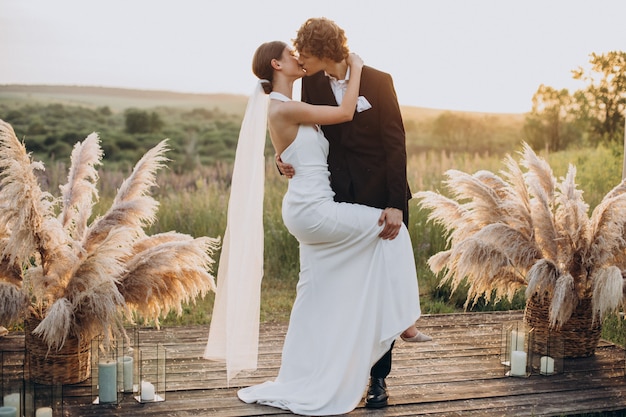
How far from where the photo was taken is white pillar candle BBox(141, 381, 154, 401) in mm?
3795

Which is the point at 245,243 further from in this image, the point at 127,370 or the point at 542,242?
the point at 542,242

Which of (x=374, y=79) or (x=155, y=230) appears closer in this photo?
(x=374, y=79)

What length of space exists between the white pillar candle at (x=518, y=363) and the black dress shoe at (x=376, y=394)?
0.89 m

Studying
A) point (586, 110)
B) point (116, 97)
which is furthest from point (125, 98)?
point (586, 110)

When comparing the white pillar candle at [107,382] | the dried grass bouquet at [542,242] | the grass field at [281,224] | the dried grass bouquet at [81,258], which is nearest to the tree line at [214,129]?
the grass field at [281,224]

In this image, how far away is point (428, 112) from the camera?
Result: 64.5 ft

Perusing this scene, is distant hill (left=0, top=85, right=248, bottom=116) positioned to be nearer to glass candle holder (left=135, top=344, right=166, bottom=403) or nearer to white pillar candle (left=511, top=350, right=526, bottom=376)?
glass candle holder (left=135, top=344, right=166, bottom=403)

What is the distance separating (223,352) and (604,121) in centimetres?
1080

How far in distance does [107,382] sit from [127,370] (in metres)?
0.15

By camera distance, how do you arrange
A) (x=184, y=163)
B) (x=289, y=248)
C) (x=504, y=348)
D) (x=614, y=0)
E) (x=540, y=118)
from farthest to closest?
(x=184, y=163) → (x=540, y=118) → (x=614, y=0) → (x=289, y=248) → (x=504, y=348)

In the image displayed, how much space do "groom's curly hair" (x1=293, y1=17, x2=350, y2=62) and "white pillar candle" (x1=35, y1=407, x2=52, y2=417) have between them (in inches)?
77.8

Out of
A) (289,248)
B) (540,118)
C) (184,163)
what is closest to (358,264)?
(289,248)

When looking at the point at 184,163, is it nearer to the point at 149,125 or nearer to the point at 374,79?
the point at 149,125

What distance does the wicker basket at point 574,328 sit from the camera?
15.1 feet
